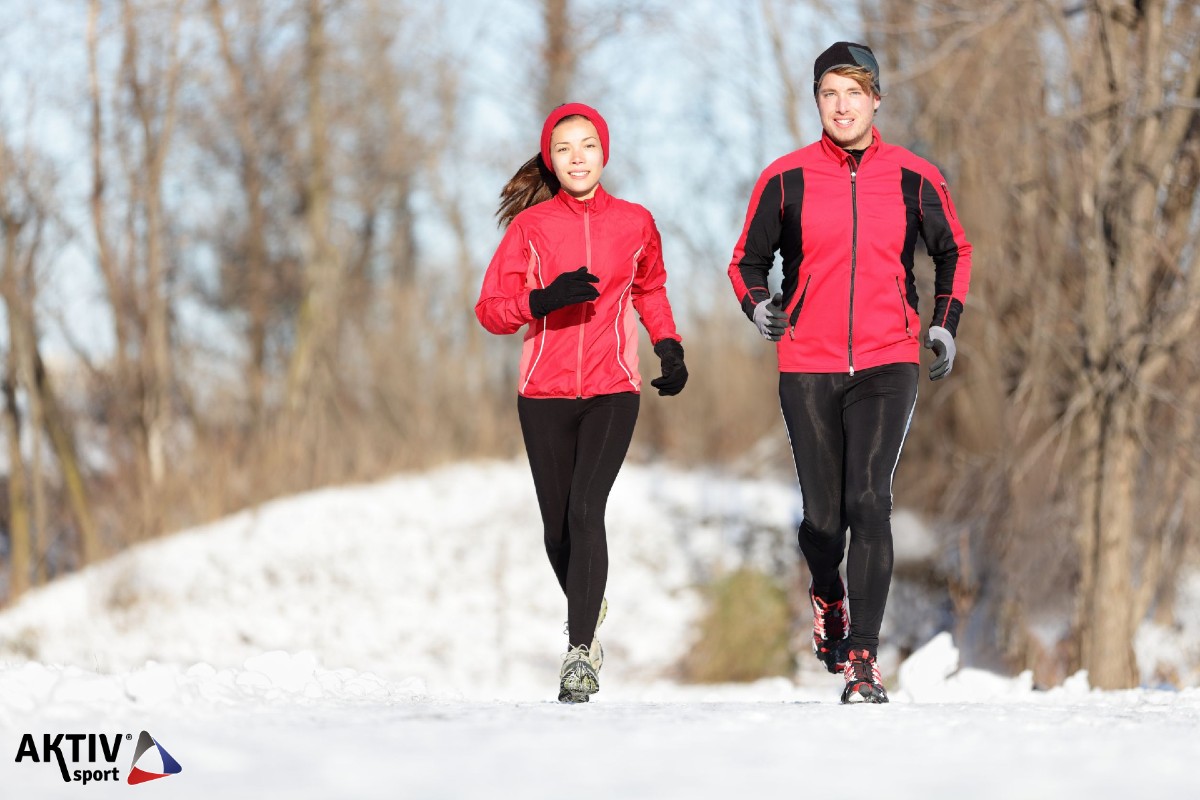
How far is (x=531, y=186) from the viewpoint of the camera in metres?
5.21

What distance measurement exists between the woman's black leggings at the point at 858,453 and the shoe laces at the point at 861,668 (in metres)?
0.04

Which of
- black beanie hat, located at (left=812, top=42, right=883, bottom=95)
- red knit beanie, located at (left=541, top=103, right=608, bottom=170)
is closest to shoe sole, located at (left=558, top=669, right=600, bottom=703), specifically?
red knit beanie, located at (left=541, top=103, right=608, bottom=170)

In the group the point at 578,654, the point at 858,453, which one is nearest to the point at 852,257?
the point at 858,453

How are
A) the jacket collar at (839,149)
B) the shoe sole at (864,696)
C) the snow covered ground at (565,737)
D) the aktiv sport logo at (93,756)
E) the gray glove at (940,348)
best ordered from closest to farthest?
the snow covered ground at (565,737) < the aktiv sport logo at (93,756) < the shoe sole at (864,696) < the gray glove at (940,348) < the jacket collar at (839,149)

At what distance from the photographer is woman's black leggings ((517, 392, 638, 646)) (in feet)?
16.0

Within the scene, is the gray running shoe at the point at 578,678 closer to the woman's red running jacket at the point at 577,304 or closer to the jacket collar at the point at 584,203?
the woman's red running jacket at the point at 577,304

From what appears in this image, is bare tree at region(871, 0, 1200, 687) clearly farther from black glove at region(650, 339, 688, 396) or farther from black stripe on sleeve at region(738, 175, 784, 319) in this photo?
black glove at region(650, 339, 688, 396)

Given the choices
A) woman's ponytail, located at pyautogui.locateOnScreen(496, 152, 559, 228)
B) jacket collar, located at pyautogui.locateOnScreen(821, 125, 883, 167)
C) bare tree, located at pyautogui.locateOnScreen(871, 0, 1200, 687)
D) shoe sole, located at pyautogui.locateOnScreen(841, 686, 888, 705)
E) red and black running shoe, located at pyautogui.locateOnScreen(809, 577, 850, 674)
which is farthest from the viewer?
bare tree, located at pyautogui.locateOnScreen(871, 0, 1200, 687)

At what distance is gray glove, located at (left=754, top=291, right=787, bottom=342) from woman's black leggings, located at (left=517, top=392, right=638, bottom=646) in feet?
1.71

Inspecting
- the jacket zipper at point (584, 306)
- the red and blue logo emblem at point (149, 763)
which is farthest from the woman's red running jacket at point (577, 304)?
the red and blue logo emblem at point (149, 763)

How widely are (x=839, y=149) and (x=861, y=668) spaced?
1.79 metres

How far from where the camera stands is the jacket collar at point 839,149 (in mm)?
4941

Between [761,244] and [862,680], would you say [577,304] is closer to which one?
[761,244]

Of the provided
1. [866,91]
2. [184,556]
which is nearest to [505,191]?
[866,91]
